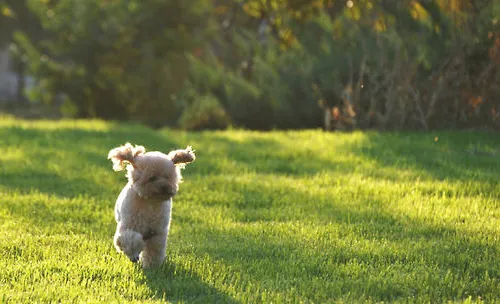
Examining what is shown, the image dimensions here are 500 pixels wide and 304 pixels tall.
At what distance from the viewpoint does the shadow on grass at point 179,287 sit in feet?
16.6

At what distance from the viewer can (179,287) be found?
5273 mm

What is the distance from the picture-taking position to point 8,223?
23.2ft

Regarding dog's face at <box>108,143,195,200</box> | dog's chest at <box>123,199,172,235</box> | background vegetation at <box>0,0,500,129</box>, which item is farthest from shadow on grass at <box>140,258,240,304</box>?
background vegetation at <box>0,0,500,129</box>

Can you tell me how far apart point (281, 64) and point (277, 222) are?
27.6ft

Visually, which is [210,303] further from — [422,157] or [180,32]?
[180,32]

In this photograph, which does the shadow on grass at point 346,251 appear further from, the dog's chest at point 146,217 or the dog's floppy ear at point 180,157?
the dog's floppy ear at point 180,157

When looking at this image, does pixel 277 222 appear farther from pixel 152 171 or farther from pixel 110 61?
pixel 110 61

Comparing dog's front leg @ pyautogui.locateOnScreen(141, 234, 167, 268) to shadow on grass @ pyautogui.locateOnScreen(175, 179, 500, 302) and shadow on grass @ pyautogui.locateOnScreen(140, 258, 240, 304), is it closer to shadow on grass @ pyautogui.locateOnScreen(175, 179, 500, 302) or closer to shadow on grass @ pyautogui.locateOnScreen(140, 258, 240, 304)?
shadow on grass @ pyautogui.locateOnScreen(140, 258, 240, 304)

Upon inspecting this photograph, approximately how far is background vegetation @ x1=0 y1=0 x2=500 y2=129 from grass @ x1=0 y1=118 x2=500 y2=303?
1074 millimetres

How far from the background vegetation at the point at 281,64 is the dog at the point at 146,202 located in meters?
7.56

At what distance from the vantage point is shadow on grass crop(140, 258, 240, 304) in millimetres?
5055

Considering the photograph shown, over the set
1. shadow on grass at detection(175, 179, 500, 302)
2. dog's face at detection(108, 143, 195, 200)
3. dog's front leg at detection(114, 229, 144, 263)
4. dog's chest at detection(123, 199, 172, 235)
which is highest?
dog's face at detection(108, 143, 195, 200)

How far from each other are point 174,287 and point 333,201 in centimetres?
→ 315

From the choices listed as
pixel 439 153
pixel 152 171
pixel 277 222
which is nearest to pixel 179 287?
pixel 152 171
